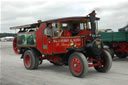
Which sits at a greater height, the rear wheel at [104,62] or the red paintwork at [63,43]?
the red paintwork at [63,43]

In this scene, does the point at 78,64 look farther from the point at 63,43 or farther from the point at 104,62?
the point at 104,62

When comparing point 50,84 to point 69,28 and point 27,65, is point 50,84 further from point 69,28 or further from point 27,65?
point 27,65

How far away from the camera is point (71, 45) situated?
7.55 meters

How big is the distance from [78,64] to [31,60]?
115 inches

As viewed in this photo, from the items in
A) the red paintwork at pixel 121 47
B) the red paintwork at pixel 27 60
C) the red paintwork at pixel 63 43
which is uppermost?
the red paintwork at pixel 63 43

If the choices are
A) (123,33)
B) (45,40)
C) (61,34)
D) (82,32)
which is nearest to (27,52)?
(45,40)

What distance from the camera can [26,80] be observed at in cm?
695

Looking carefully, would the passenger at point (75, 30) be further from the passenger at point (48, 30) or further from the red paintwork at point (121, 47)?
the red paintwork at point (121, 47)

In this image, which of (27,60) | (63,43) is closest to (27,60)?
(27,60)

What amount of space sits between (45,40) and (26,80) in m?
2.14

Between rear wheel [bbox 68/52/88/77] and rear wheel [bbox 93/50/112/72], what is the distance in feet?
3.56

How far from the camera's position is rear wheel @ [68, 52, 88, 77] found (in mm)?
6945

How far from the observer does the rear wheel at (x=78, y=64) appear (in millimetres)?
6945

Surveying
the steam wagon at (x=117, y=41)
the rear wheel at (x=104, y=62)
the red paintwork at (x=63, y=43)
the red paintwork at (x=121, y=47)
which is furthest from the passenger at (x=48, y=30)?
the red paintwork at (x=121, y=47)
